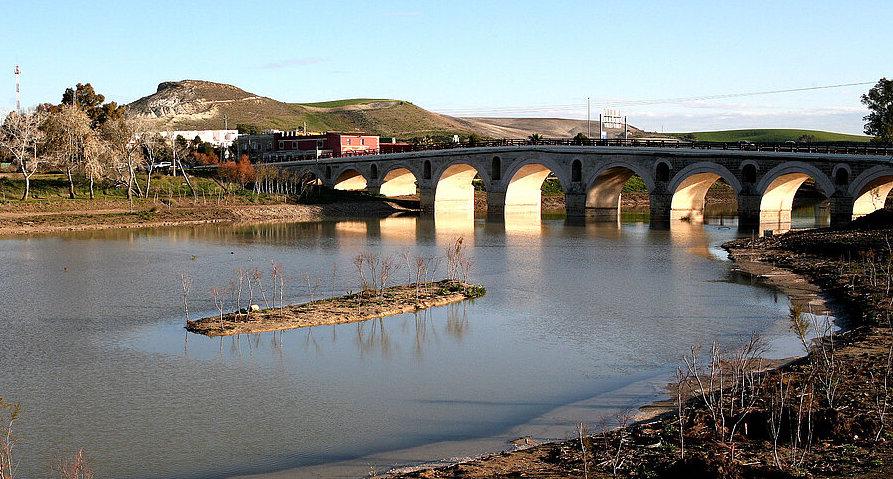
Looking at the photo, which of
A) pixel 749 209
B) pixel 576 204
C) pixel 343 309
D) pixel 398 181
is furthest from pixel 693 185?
pixel 343 309

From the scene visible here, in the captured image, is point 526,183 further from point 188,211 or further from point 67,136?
point 67,136

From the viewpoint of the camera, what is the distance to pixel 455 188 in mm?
111062

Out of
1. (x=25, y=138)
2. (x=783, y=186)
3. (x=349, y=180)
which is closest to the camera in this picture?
(x=783, y=186)

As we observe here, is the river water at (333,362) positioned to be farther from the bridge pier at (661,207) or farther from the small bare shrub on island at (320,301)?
the bridge pier at (661,207)

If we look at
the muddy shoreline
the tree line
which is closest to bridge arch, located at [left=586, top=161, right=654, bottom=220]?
the muddy shoreline

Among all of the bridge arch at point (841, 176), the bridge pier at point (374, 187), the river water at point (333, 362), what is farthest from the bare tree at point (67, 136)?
the bridge arch at point (841, 176)

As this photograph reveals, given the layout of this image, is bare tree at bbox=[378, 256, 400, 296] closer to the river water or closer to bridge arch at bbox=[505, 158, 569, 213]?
the river water

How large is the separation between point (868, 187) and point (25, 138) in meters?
66.6

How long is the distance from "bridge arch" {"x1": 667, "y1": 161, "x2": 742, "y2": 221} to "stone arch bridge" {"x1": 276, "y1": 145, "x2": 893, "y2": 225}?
0.29 feet

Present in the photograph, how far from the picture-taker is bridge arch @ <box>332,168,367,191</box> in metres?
120

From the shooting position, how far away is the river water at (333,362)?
2141cm

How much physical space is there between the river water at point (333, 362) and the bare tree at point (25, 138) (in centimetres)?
3194

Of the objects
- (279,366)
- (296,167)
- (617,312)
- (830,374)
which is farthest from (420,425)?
(296,167)

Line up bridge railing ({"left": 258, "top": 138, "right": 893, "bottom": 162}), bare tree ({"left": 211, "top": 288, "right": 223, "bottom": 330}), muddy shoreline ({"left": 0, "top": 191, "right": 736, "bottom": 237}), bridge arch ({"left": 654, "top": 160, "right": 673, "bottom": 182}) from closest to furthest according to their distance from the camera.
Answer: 1. bare tree ({"left": 211, "top": 288, "right": 223, "bottom": 330})
2. bridge railing ({"left": 258, "top": 138, "right": 893, "bottom": 162})
3. muddy shoreline ({"left": 0, "top": 191, "right": 736, "bottom": 237})
4. bridge arch ({"left": 654, "top": 160, "right": 673, "bottom": 182})
